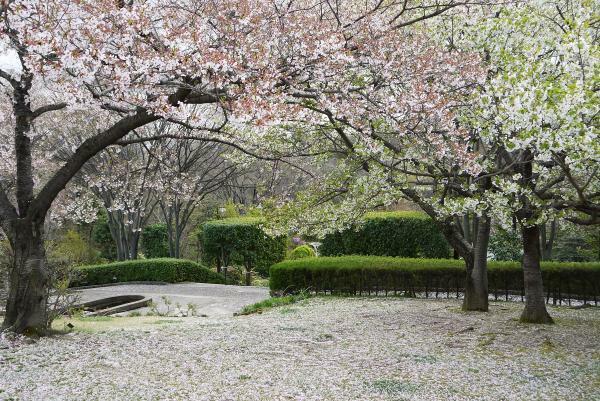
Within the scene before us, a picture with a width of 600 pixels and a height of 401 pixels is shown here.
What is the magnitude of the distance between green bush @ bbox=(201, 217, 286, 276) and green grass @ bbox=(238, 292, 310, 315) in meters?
7.76

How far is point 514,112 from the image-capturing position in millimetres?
4801

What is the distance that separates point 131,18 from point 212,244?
54.3 ft

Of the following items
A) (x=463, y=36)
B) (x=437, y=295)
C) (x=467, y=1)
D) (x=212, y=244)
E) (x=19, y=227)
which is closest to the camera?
(x=19, y=227)

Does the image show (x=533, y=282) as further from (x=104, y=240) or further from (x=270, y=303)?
(x=104, y=240)

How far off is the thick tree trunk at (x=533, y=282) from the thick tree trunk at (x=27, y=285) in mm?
7076

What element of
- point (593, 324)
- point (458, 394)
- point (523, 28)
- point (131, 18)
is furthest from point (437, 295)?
point (131, 18)

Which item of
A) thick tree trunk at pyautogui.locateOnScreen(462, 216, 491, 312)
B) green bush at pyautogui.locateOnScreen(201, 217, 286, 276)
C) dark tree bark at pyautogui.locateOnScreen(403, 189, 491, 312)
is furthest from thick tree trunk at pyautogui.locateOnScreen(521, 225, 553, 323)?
green bush at pyautogui.locateOnScreen(201, 217, 286, 276)

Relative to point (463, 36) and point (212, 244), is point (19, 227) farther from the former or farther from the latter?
point (212, 244)

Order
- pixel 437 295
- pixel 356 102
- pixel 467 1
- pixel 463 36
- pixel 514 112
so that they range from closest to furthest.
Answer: pixel 514 112 < pixel 356 102 < pixel 467 1 < pixel 463 36 < pixel 437 295

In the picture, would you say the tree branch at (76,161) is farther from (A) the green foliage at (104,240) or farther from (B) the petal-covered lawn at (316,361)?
(A) the green foliage at (104,240)

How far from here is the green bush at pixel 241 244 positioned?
20.6 meters

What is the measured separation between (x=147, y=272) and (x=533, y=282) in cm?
1419

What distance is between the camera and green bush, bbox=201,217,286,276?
20594mm

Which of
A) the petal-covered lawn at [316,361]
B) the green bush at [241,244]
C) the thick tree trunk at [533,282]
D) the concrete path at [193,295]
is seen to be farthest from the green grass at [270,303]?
the green bush at [241,244]
